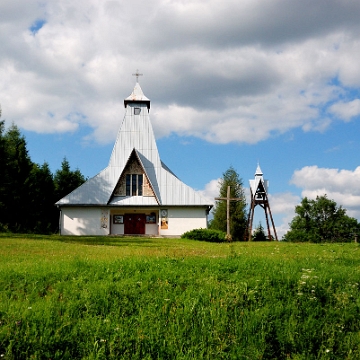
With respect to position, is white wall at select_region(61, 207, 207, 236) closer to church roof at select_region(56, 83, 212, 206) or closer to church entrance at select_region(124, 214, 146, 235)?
church roof at select_region(56, 83, 212, 206)

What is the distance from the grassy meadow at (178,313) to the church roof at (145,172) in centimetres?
2489

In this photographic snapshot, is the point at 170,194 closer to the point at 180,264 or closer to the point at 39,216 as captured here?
the point at 39,216

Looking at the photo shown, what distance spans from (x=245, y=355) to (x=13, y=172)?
131 ft

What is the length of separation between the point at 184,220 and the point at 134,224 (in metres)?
3.86

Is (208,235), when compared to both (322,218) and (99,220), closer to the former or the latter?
(99,220)


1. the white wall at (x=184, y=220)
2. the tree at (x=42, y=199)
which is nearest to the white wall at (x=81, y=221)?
the white wall at (x=184, y=220)

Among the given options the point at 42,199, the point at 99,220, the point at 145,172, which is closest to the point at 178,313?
the point at 99,220

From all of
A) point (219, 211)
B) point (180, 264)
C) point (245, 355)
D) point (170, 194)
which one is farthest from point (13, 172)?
point (245, 355)

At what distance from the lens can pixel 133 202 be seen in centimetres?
3369

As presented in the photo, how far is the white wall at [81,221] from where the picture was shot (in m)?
33.2

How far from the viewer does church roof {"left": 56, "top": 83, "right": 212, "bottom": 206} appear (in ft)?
110

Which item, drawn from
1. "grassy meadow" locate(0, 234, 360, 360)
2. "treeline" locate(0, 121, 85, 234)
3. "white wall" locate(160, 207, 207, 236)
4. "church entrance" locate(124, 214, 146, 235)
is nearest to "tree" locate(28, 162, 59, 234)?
"treeline" locate(0, 121, 85, 234)

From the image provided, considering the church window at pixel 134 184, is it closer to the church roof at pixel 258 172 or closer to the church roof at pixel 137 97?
the church roof at pixel 137 97

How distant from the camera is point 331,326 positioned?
23.6ft
